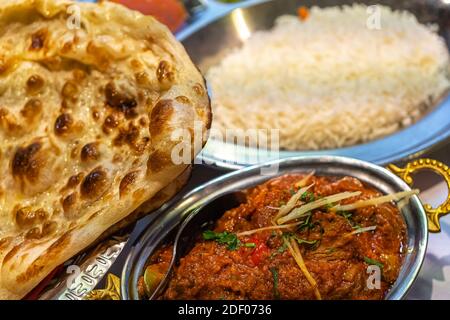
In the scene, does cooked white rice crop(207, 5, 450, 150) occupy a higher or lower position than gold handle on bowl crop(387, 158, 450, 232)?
lower

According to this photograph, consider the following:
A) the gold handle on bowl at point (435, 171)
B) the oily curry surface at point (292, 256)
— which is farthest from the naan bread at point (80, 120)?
the gold handle on bowl at point (435, 171)

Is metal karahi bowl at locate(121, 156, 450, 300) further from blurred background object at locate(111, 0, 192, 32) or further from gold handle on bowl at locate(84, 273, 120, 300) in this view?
blurred background object at locate(111, 0, 192, 32)

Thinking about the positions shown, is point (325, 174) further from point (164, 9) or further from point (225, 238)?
point (164, 9)

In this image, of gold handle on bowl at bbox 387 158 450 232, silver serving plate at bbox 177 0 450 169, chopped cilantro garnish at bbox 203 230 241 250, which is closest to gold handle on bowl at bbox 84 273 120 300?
chopped cilantro garnish at bbox 203 230 241 250

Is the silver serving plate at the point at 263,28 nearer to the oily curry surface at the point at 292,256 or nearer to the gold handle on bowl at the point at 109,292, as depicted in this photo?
the oily curry surface at the point at 292,256

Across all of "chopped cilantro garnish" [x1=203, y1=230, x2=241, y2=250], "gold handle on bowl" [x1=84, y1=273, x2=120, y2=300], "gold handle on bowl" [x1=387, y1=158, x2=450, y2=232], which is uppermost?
"gold handle on bowl" [x1=387, y1=158, x2=450, y2=232]

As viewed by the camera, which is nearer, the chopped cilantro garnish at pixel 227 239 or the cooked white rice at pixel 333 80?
the chopped cilantro garnish at pixel 227 239
